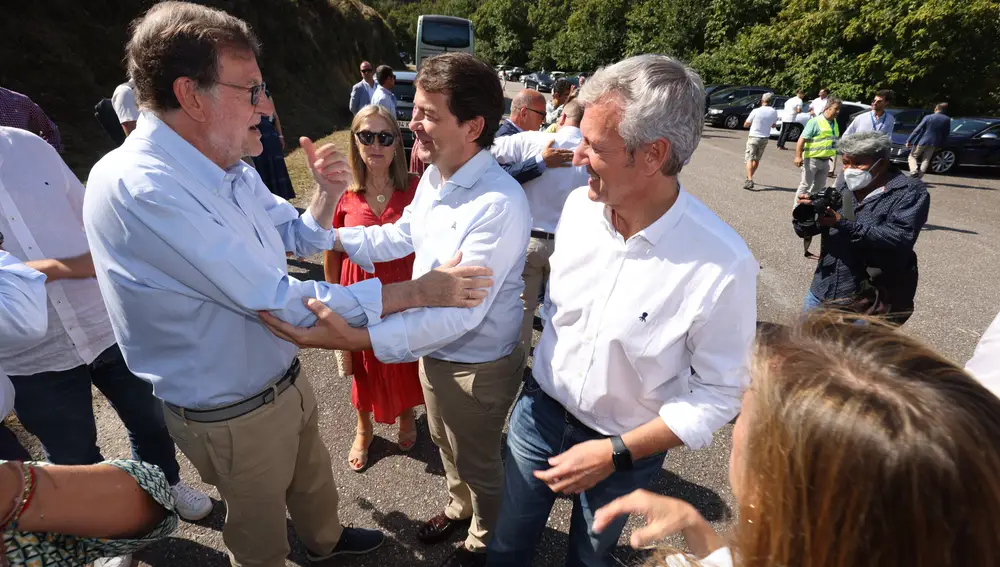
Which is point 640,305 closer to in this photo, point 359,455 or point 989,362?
point 989,362

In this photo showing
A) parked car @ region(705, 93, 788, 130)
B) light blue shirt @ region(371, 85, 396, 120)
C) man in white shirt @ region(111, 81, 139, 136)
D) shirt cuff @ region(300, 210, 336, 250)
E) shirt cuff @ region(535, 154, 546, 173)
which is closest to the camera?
shirt cuff @ region(300, 210, 336, 250)

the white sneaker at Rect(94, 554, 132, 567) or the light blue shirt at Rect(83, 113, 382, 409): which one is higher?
the light blue shirt at Rect(83, 113, 382, 409)

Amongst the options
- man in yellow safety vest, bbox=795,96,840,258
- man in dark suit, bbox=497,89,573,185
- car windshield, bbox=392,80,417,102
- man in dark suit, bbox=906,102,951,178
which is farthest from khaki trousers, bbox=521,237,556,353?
man in dark suit, bbox=906,102,951,178

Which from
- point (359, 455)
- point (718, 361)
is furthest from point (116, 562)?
point (718, 361)

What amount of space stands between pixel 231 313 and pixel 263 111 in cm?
66

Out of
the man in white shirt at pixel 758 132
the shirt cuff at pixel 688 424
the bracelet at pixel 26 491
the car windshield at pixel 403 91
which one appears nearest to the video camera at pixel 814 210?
the shirt cuff at pixel 688 424

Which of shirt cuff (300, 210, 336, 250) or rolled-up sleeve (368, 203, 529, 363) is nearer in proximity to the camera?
rolled-up sleeve (368, 203, 529, 363)

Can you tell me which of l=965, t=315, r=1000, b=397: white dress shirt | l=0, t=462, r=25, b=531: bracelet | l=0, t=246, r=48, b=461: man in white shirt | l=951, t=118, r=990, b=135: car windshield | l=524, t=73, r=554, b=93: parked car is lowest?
l=524, t=73, r=554, b=93: parked car

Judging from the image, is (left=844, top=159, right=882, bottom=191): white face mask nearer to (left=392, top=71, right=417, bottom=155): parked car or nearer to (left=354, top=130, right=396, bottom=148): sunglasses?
(left=354, top=130, right=396, bottom=148): sunglasses

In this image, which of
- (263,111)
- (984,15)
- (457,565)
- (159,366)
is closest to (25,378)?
(159,366)

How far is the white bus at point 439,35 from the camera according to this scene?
20.9m

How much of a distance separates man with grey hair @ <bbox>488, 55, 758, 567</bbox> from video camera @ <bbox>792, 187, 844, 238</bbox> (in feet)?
7.60

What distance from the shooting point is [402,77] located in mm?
13109

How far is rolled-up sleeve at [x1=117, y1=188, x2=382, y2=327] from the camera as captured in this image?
1340 mm
